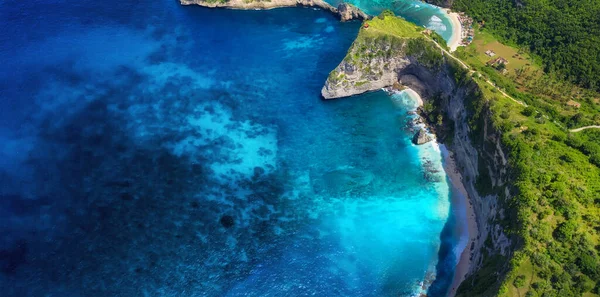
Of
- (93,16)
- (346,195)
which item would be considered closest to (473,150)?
(346,195)

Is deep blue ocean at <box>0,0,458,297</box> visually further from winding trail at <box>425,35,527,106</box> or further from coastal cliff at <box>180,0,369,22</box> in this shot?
winding trail at <box>425,35,527,106</box>

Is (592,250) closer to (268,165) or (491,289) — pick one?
(491,289)

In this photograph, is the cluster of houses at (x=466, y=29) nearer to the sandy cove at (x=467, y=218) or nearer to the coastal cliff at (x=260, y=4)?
the coastal cliff at (x=260, y=4)

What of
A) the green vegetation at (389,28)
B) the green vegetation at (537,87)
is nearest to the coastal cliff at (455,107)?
the green vegetation at (389,28)

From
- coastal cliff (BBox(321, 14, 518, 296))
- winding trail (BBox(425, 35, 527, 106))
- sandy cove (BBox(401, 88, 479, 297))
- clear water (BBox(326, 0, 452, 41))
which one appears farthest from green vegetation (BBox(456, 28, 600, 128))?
sandy cove (BBox(401, 88, 479, 297))

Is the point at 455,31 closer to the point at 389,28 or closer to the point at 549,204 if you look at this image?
the point at 389,28
